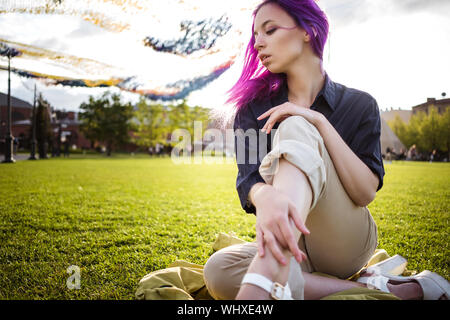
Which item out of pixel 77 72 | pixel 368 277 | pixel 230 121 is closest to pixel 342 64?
pixel 230 121

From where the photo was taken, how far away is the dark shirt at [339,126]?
1491 millimetres

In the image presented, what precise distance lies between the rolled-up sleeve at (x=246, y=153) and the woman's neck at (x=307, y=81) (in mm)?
288

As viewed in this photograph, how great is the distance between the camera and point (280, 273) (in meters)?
0.99

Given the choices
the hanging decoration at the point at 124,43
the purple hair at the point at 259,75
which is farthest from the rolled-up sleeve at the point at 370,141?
the hanging decoration at the point at 124,43

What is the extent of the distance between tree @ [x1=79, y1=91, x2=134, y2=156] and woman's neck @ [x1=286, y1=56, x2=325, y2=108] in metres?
39.7

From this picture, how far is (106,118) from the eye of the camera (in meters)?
39.3

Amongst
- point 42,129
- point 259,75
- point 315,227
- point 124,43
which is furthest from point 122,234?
point 42,129

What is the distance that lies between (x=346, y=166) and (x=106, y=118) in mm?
41385

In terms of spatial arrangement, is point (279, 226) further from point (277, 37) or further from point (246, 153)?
point (277, 37)

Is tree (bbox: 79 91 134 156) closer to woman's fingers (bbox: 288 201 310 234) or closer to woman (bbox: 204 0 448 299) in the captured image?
woman (bbox: 204 0 448 299)

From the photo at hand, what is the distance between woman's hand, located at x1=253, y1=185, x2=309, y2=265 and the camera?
978 millimetres
